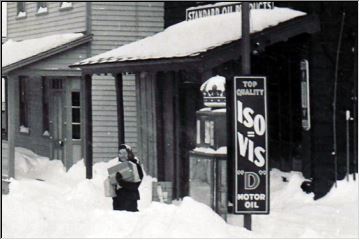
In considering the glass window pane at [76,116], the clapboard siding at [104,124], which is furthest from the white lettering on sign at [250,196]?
the glass window pane at [76,116]

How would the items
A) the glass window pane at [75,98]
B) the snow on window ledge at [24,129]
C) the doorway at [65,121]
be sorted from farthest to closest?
the snow on window ledge at [24,129], the glass window pane at [75,98], the doorway at [65,121]

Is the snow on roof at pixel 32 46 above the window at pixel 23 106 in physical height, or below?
above

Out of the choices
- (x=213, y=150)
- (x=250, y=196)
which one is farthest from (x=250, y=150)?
(x=213, y=150)

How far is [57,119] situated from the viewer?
13.0 metres

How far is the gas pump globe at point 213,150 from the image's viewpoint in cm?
1113

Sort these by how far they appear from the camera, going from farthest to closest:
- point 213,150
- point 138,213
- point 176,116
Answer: point 176,116
point 213,150
point 138,213

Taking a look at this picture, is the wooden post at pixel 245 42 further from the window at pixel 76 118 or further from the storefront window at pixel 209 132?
the window at pixel 76 118

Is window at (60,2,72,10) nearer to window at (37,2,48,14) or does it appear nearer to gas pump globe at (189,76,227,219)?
window at (37,2,48,14)

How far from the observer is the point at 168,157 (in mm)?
13367

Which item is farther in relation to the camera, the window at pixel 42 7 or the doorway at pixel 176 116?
the window at pixel 42 7

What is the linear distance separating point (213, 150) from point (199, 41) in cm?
202

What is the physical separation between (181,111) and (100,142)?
1.73 metres

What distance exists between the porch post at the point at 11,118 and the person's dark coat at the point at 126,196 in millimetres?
2252

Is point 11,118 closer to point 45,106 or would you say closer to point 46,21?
point 45,106
